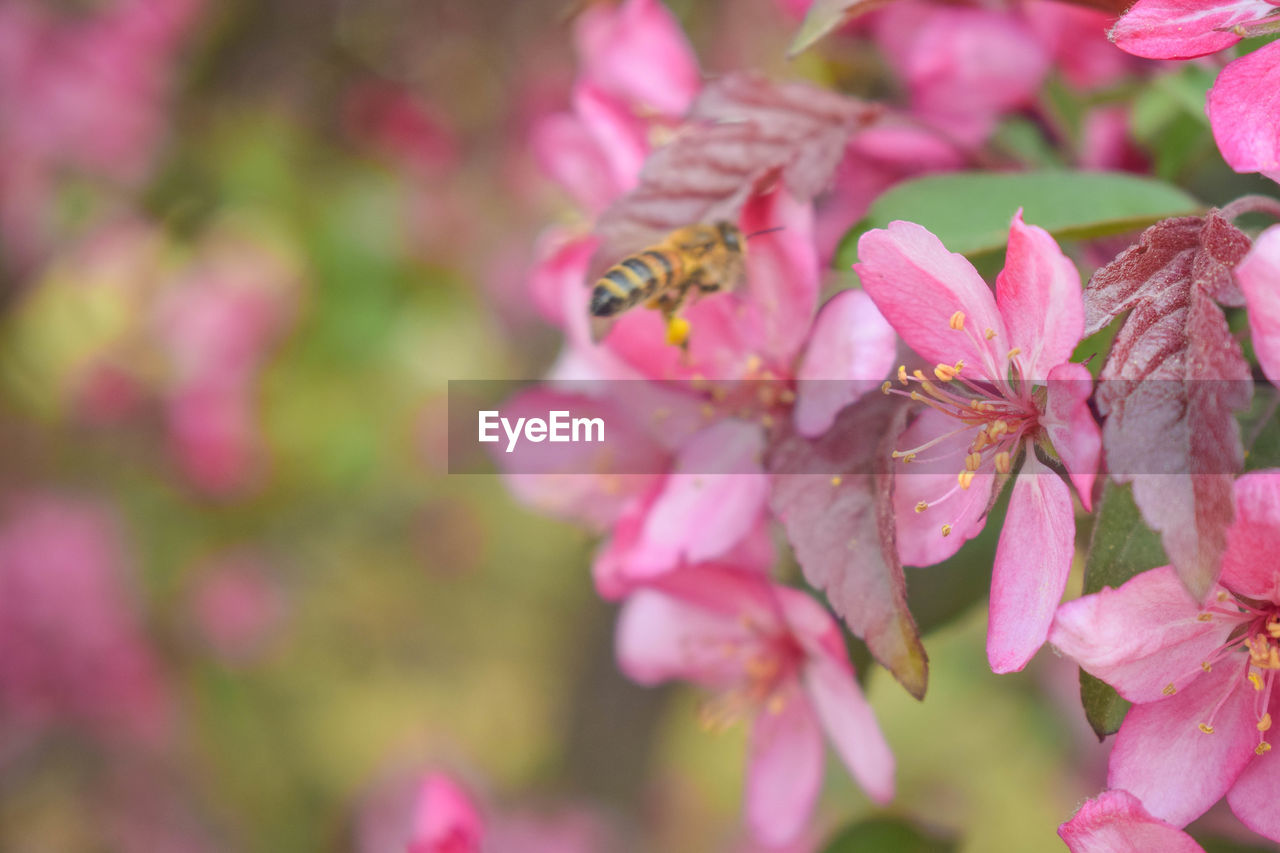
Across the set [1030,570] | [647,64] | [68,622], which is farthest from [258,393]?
[1030,570]

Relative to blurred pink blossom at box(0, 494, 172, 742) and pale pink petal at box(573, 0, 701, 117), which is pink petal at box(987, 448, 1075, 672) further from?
blurred pink blossom at box(0, 494, 172, 742)

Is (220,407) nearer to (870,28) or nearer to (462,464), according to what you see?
(462,464)

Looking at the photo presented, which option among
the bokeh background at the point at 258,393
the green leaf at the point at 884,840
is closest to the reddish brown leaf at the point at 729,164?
the green leaf at the point at 884,840

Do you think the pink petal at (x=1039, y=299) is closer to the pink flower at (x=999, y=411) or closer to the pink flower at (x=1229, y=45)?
the pink flower at (x=999, y=411)

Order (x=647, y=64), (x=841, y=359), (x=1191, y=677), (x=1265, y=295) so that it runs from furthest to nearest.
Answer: (x=647, y=64)
(x=841, y=359)
(x=1191, y=677)
(x=1265, y=295)

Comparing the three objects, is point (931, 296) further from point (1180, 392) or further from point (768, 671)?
point (768, 671)

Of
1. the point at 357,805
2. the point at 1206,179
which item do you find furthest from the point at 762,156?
the point at 357,805

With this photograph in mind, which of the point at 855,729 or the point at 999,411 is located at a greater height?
the point at 999,411
